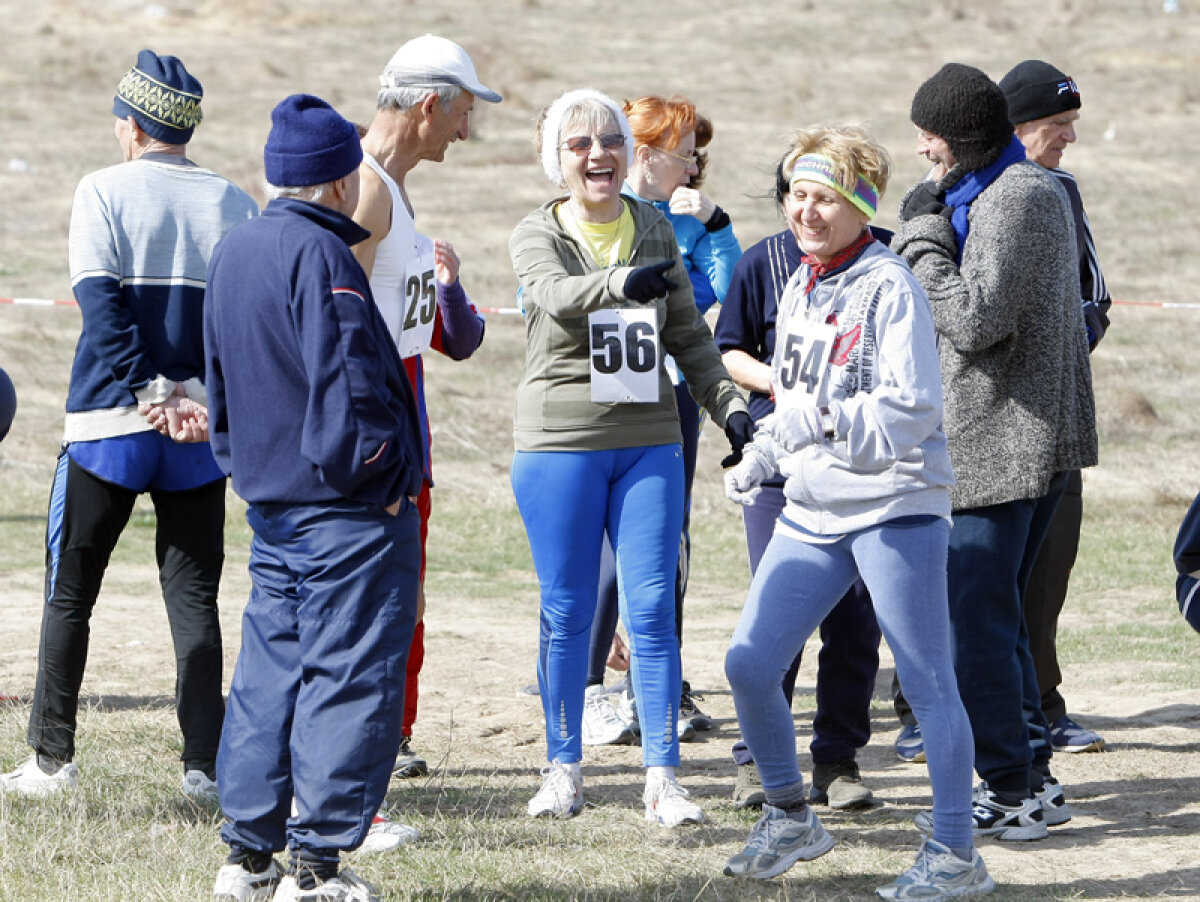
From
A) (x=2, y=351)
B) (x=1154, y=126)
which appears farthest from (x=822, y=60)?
(x=2, y=351)

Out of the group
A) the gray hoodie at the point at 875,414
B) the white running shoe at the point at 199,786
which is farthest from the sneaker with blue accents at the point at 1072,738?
the white running shoe at the point at 199,786

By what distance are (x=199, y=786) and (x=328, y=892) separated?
1388 mm

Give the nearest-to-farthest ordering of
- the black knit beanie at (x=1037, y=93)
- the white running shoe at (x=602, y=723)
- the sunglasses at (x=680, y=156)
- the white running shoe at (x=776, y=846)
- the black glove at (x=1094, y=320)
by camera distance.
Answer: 1. the white running shoe at (x=776, y=846)
2. the black knit beanie at (x=1037, y=93)
3. the black glove at (x=1094, y=320)
4. the sunglasses at (x=680, y=156)
5. the white running shoe at (x=602, y=723)

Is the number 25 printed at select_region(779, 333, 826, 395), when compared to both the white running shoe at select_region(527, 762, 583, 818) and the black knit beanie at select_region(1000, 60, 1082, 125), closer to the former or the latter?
the white running shoe at select_region(527, 762, 583, 818)

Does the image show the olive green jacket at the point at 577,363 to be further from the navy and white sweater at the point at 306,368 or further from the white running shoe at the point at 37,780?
the white running shoe at the point at 37,780

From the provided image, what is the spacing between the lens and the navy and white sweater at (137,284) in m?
4.67

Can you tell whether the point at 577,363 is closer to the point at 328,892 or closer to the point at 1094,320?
the point at 328,892

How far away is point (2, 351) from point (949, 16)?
2489 cm

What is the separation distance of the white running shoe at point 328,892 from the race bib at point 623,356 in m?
1.64

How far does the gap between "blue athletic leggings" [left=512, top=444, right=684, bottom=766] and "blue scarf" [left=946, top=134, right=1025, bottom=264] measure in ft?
3.51

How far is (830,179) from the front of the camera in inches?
161

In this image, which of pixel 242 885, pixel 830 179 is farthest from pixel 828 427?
pixel 242 885

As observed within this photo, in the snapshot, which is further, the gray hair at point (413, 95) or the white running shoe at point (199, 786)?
the white running shoe at point (199, 786)

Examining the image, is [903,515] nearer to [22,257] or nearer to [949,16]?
[22,257]
